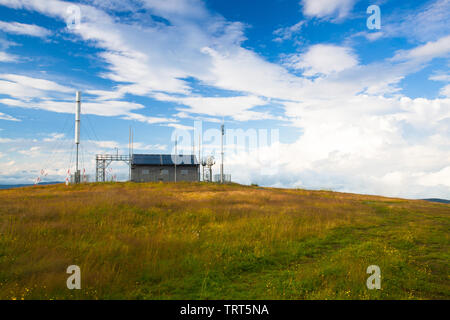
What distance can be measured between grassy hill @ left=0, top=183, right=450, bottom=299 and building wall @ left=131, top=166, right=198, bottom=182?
1550 inches

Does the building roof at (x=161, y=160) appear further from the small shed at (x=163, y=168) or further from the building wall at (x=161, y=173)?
the building wall at (x=161, y=173)

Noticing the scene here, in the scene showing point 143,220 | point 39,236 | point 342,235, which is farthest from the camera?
point 143,220

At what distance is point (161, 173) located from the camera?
54906 mm

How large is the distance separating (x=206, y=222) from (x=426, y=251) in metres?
9.47

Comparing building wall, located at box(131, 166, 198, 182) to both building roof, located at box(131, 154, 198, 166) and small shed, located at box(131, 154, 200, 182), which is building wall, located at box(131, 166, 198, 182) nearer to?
small shed, located at box(131, 154, 200, 182)

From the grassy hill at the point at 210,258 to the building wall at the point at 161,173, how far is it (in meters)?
39.4

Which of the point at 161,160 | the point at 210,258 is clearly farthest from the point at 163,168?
the point at 210,258

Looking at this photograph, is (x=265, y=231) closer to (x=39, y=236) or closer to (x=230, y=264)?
(x=230, y=264)

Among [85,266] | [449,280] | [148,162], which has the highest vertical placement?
[148,162]

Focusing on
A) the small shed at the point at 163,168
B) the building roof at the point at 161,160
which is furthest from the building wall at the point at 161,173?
the building roof at the point at 161,160

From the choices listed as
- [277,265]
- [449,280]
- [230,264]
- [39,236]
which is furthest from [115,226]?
[449,280]

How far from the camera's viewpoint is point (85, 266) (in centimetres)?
759

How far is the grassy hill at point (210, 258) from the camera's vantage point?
6.82 meters
